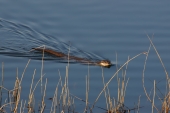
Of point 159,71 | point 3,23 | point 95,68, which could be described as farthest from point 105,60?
point 3,23

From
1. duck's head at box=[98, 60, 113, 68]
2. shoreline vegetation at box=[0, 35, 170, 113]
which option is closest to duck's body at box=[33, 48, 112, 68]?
duck's head at box=[98, 60, 113, 68]

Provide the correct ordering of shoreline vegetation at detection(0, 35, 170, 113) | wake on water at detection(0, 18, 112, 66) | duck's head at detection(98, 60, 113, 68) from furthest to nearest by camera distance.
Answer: wake on water at detection(0, 18, 112, 66)
duck's head at detection(98, 60, 113, 68)
shoreline vegetation at detection(0, 35, 170, 113)

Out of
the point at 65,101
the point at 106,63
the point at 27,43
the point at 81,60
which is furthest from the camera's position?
the point at 27,43

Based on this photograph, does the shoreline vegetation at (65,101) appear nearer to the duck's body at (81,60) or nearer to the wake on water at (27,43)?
the duck's body at (81,60)

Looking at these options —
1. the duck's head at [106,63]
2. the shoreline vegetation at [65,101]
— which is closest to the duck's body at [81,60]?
the duck's head at [106,63]

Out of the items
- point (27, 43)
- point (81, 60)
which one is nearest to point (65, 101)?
point (81, 60)

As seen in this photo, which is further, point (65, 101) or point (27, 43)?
point (27, 43)

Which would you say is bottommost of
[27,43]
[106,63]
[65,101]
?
[65,101]

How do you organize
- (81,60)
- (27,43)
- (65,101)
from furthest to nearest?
(27,43) < (81,60) < (65,101)

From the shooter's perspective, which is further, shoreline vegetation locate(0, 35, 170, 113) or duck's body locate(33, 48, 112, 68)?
duck's body locate(33, 48, 112, 68)

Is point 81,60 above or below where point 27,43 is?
below

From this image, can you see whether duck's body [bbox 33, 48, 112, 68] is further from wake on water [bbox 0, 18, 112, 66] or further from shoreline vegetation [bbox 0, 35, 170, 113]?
shoreline vegetation [bbox 0, 35, 170, 113]

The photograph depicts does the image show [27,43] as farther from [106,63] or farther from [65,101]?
[65,101]

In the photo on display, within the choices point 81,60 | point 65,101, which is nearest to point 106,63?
point 81,60
